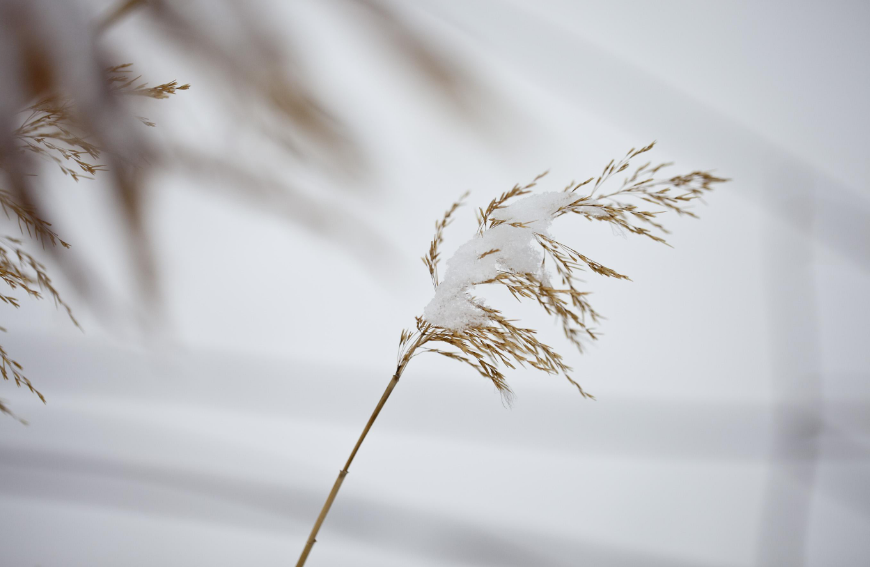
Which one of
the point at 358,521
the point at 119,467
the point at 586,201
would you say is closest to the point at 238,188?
the point at 586,201

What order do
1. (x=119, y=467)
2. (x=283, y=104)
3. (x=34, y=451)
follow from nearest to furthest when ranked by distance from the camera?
(x=283, y=104) < (x=34, y=451) < (x=119, y=467)

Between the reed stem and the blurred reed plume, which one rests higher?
the blurred reed plume

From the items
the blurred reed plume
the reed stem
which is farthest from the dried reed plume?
the reed stem

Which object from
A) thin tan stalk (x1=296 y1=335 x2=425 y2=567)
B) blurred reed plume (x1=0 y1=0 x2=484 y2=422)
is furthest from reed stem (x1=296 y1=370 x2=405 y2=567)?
blurred reed plume (x1=0 y1=0 x2=484 y2=422)

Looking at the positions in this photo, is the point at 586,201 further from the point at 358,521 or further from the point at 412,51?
the point at 358,521

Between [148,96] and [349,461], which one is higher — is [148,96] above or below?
above

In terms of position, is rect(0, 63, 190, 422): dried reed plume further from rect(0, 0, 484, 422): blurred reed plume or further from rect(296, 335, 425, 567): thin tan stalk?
rect(296, 335, 425, 567): thin tan stalk

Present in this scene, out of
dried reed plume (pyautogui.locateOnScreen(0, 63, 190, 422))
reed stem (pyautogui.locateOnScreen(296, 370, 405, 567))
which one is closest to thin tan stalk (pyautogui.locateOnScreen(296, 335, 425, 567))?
reed stem (pyautogui.locateOnScreen(296, 370, 405, 567))

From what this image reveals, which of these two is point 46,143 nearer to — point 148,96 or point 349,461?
point 148,96

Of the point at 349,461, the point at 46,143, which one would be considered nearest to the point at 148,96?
the point at 46,143

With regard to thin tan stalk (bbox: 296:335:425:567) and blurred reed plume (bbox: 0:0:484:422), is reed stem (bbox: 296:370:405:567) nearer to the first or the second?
thin tan stalk (bbox: 296:335:425:567)

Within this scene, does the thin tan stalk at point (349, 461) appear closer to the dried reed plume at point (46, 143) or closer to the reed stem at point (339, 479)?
the reed stem at point (339, 479)
